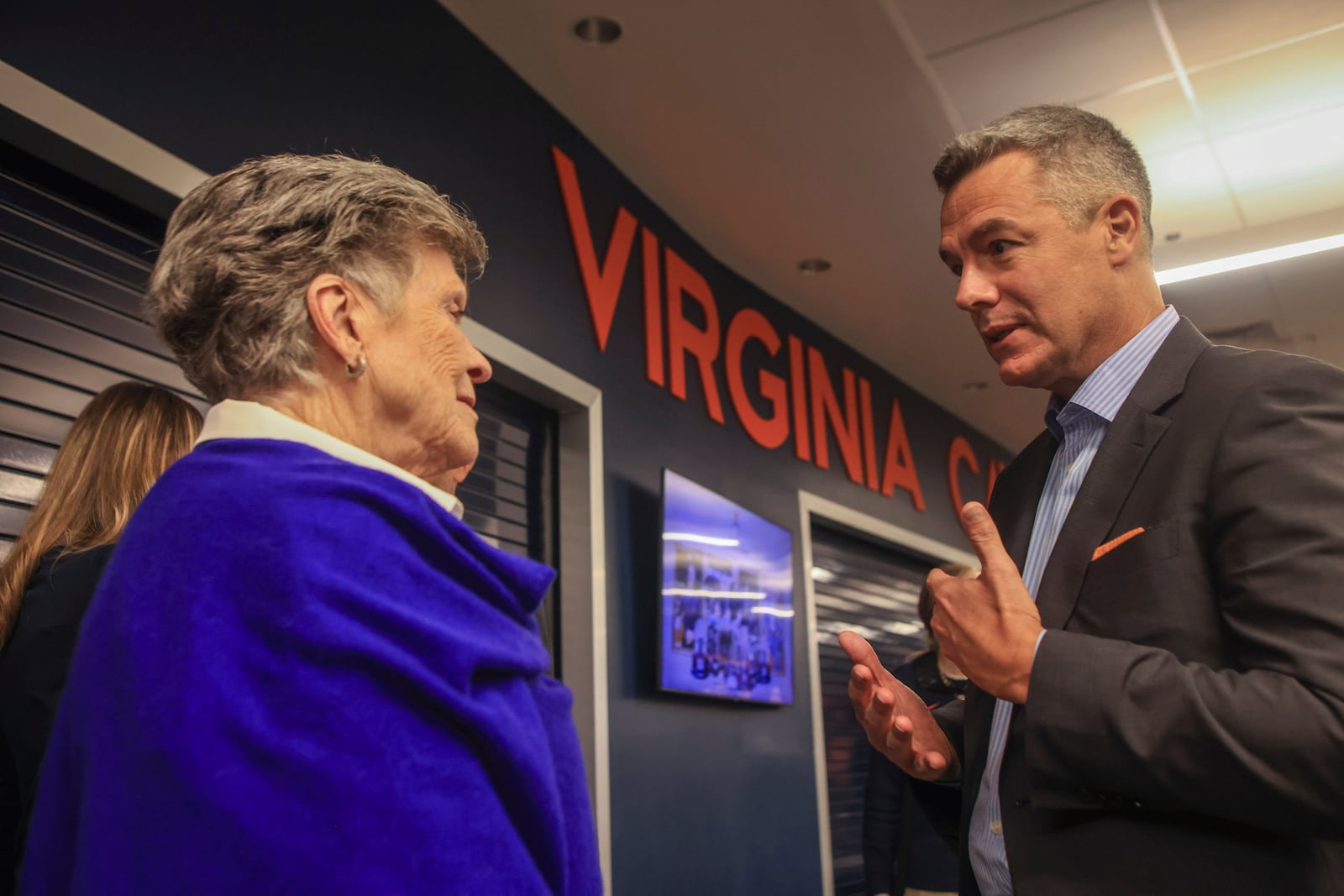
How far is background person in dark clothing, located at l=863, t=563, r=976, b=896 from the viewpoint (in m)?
2.98

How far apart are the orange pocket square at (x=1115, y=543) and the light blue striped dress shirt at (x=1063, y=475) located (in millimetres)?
81

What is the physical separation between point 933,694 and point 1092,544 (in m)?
1.87

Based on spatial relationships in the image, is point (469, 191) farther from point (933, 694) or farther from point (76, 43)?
point (933, 694)

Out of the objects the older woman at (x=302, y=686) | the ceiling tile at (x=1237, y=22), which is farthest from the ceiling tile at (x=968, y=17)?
the older woman at (x=302, y=686)

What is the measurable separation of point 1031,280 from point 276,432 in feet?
3.37

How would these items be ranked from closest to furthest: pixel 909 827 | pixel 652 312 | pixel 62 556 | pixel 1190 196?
pixel 62 556
pixel 909 827
pixel 652 312
pixel 1190 196

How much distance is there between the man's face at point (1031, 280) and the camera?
4.75 feet

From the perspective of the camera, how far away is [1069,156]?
152cm

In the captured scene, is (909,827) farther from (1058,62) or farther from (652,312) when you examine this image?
(1058,62)

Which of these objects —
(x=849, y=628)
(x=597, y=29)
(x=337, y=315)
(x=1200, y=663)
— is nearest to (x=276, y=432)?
(x=337, y=315)

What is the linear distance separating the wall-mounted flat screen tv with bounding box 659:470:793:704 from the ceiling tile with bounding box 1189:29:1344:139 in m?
2.56

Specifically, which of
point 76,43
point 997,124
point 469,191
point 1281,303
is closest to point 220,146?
point 76,43

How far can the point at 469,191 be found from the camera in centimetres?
341

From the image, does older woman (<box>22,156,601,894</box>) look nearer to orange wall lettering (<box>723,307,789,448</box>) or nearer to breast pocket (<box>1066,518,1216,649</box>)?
breast pocket (<box>1066,518,1216,649</box>)
